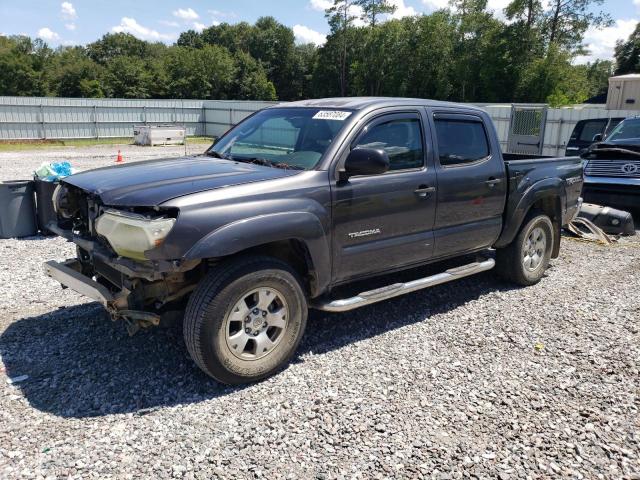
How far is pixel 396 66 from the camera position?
51.9 m

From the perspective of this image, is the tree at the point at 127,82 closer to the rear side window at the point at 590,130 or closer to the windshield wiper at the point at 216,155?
the rear side window at the point at 590,130

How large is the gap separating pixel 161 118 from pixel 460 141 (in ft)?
97.3

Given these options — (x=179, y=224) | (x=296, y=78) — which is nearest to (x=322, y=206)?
(x=179, y=224)

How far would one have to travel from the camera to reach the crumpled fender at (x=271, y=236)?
333 cm

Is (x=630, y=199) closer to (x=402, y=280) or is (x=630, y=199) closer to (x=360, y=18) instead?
(x=402, y=280)

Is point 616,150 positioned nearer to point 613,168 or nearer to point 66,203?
point 613,168

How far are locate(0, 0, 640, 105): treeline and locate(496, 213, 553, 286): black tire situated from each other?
98.7 feet

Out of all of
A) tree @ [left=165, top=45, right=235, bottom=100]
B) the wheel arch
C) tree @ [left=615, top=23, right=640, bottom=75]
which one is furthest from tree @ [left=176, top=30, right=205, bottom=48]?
the wheel arch

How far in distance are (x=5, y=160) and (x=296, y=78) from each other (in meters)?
62.0

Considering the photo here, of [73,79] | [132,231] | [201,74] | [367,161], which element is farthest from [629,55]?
[132,231]

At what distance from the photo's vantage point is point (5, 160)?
19078 mm

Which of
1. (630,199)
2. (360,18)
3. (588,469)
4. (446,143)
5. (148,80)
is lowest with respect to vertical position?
(588,469)

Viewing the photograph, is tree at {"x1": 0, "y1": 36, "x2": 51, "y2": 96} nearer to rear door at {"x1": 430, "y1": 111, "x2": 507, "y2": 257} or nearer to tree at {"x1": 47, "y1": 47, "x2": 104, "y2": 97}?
tree at {"x1": 47, "y1": 47, "x2": 104, "y2": 97}

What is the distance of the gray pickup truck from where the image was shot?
3414mm
